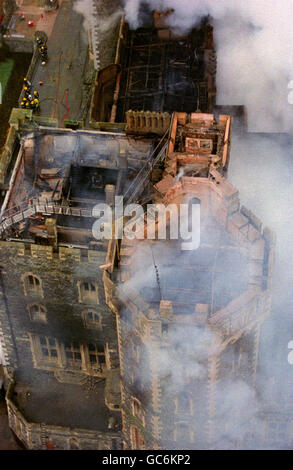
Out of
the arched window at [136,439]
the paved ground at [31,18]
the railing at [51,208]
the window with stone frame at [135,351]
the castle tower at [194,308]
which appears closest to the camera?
the castle tower at [194,308]

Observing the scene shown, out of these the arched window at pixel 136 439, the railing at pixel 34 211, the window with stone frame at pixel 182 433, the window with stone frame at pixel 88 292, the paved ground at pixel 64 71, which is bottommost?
the arched window at pixel 136 439

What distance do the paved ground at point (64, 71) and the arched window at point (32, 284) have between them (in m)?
17.7

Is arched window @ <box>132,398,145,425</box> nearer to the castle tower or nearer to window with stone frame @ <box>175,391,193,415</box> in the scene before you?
the castle tower

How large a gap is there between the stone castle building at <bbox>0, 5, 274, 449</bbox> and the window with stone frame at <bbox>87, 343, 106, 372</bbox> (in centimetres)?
9

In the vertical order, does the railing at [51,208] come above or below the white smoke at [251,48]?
below

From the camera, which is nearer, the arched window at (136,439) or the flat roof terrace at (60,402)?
the arched window at (136,439)

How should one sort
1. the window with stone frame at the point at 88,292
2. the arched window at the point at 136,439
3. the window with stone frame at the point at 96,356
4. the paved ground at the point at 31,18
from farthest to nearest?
the paved ground at the point at 31,18
the window with stone frame at the point at 96,356
the window with stone frame at the point at 88,292
the arched window at the point at 136,439

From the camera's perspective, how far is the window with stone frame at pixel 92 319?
2554 inches

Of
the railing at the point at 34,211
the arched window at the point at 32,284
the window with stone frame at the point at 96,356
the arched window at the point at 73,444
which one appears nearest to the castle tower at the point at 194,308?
the window with stone frame at the point at 96,356

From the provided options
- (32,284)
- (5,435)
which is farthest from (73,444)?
(32,284)

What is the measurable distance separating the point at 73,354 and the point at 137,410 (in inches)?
329

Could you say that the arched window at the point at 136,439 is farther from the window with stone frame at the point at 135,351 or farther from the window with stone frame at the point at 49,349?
the window with stone frame at the point at 49,349

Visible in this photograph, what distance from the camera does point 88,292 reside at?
63.8 m

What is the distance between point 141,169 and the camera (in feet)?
215
